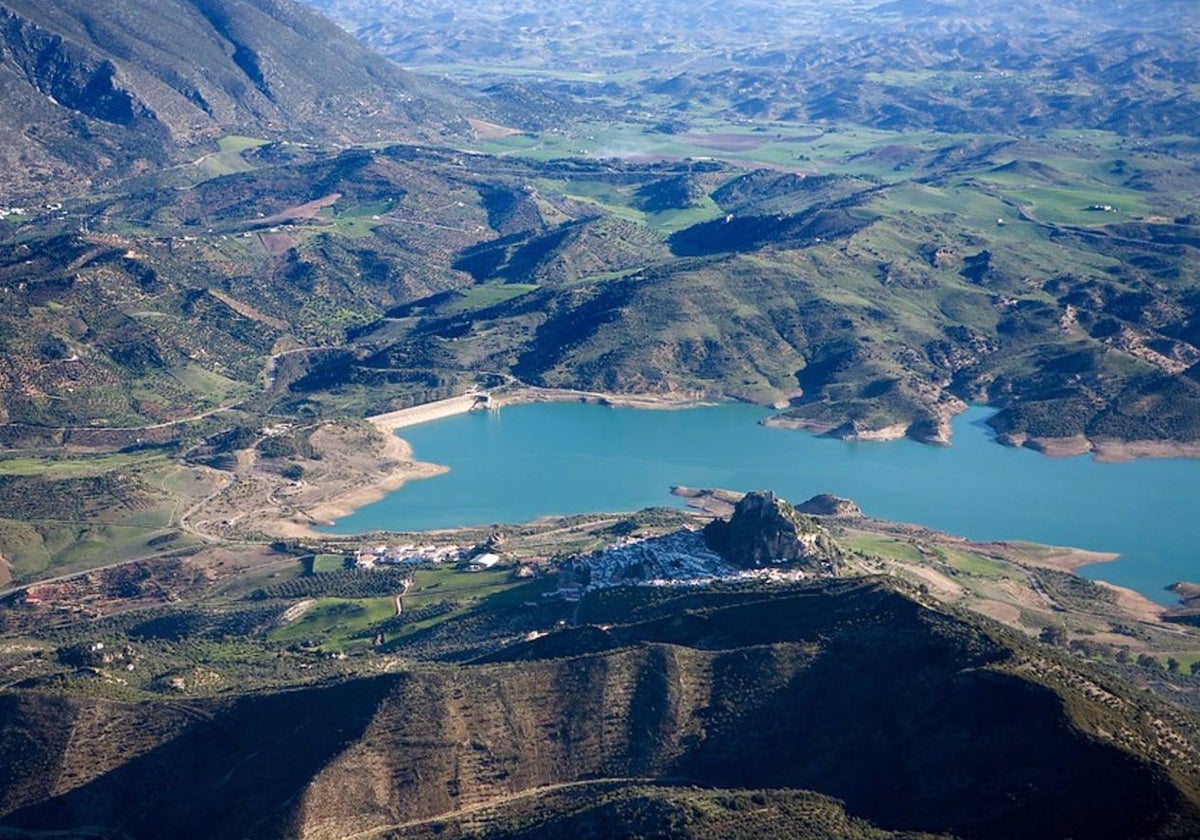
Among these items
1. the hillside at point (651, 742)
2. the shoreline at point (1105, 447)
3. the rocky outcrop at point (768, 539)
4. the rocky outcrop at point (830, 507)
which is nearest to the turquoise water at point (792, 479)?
the shoreline at point (1105, 447)

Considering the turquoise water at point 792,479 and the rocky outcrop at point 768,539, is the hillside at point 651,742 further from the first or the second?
the turquoise water at point 792,479

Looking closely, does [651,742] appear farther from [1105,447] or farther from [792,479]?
[1105,447]


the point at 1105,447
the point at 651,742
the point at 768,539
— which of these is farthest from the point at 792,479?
the point at 651,742

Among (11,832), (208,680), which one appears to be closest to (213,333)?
(208,680)

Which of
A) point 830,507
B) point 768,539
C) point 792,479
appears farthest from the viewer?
point 792,479

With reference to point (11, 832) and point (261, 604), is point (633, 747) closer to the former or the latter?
point (11, 832)

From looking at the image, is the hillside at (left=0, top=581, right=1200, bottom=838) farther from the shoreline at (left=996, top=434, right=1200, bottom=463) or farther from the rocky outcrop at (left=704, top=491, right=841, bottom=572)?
the shoreline at (left=996, top=434, right=1200, bottom=463)
